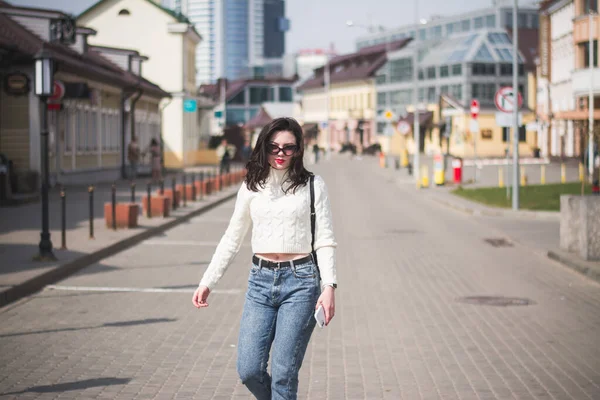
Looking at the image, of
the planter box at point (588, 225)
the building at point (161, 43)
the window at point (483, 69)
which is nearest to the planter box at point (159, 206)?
the planter box at point (588, 225)

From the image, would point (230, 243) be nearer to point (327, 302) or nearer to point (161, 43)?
point (327, 302)

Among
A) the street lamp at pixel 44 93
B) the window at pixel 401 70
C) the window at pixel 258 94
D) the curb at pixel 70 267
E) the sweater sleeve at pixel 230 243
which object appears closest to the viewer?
the sweater sleeve at pixel 230 243

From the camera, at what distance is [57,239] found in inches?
727

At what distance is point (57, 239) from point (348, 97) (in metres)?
118

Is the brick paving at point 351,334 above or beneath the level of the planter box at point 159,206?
beneath

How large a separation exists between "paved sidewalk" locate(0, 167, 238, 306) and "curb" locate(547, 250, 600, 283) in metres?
6.79

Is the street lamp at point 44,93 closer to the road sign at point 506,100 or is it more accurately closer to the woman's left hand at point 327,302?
the woman's left hand at point 327,302

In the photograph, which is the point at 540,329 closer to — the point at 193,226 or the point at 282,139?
the point at 282,139

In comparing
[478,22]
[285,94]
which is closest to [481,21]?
[478,22]

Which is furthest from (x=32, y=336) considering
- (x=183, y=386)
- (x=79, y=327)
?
(x=183, y=386)

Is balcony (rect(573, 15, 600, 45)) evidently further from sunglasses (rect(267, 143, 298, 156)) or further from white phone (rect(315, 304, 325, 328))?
white phone (rect(315, 304, 325, 328))

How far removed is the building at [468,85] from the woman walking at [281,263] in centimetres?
8847

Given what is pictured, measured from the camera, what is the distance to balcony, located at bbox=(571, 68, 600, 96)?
59375 millimetres

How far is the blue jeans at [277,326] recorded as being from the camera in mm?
5328
